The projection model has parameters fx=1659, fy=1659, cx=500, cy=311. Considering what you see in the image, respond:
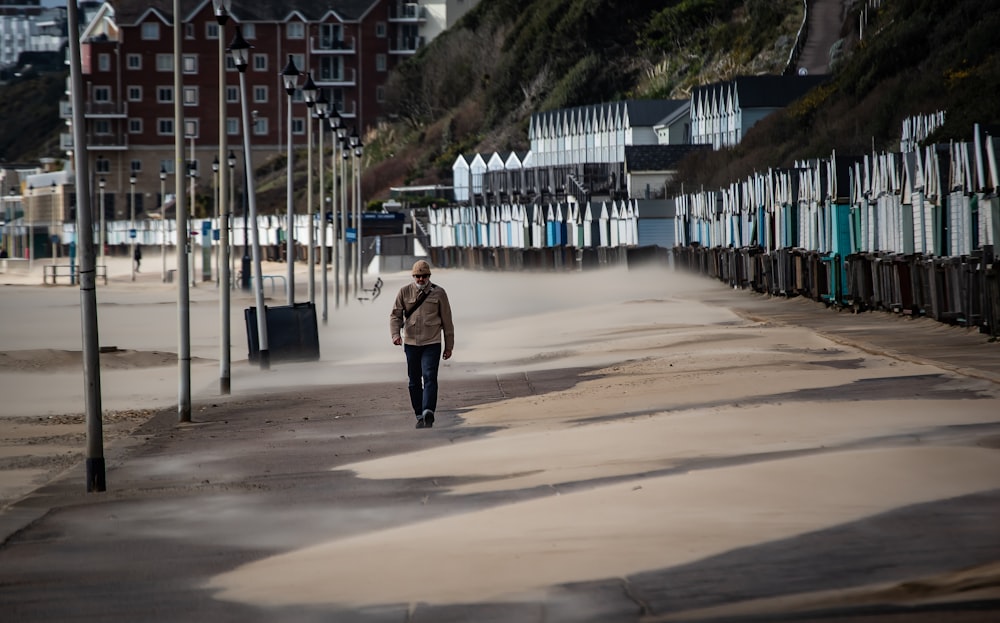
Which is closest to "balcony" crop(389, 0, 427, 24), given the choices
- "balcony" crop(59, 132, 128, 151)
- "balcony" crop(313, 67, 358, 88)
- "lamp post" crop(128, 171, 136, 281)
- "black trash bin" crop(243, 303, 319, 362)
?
"balcony" crop(313, 67, 358, 88)

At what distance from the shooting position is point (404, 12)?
554 feet

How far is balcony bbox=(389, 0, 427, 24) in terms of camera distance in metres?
168

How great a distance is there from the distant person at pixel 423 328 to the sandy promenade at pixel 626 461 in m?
0.46

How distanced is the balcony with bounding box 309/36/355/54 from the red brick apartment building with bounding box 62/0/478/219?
97mm

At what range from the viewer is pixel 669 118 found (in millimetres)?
107625

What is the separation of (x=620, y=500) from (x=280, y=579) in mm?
2737

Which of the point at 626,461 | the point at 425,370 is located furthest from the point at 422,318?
the point at 626,461

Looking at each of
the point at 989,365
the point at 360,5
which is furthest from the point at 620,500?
the point at 360,5

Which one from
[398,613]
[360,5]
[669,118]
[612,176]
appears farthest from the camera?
[360,5]

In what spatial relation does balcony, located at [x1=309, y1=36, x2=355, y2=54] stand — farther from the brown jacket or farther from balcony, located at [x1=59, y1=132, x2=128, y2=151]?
the brown jacket

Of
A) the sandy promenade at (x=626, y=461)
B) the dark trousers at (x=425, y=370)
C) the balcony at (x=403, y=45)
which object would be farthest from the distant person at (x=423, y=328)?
the balcony at (x=403, y=45)

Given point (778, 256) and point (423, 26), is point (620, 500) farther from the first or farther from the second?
point (423, 26)

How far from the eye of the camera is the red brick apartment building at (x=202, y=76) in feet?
519

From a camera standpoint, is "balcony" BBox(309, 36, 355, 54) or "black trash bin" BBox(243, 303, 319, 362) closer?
"black trash bin" BBox(243, 303, 319, 362)
